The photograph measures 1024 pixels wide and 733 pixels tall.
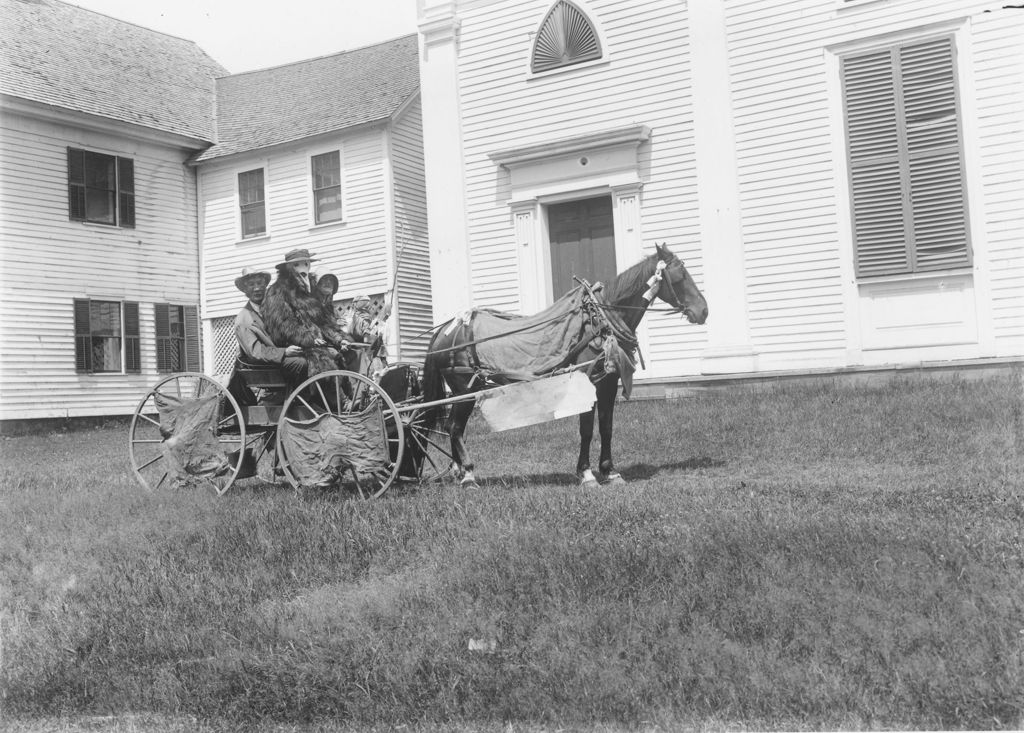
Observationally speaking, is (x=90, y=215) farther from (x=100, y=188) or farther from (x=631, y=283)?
(x=631, y=283)

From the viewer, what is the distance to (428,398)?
9102 mm

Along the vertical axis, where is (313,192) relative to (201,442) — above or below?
above

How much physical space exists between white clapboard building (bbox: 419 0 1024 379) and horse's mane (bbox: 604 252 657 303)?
602 cm

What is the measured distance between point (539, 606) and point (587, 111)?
11.8 metres

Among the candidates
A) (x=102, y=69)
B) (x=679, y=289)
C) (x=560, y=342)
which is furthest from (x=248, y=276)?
(x=102, y=69)

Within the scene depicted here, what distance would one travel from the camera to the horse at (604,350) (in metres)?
8.67

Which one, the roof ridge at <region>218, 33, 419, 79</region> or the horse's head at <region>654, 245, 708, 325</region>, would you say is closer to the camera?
the horse's head at <region>654, 245, 708, 325</region>

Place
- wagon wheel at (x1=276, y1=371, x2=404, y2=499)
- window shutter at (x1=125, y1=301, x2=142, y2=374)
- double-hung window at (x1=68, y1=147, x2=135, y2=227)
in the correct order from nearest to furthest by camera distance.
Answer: wagon wheel at (x1=276, y1=371, x2=404, y2=499)
double-hung window at (x1=68, y1=147, x2=135, y2=227)
window shutter at (x1=125, y1=301, x2=142, y2=374)

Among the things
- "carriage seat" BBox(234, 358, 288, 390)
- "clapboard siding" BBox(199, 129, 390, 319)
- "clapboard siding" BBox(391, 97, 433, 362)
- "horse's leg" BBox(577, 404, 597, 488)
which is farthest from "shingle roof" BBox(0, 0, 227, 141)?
"horse's leg" BBox(577, 404, 597, 488)

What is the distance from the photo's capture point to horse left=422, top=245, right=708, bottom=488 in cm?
867

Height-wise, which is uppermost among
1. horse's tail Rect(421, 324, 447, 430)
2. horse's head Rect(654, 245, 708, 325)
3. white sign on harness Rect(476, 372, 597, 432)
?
horse's head Rect(654, 245, 708, 325)

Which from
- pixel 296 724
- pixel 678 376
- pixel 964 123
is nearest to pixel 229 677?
pixel 296 724

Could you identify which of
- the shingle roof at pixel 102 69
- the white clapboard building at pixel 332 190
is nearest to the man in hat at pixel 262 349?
the white clapboard building at pixel 332 190

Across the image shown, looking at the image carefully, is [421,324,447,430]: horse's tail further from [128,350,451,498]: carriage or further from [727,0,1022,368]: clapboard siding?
[727,0,1022,368]: clapboard siding
